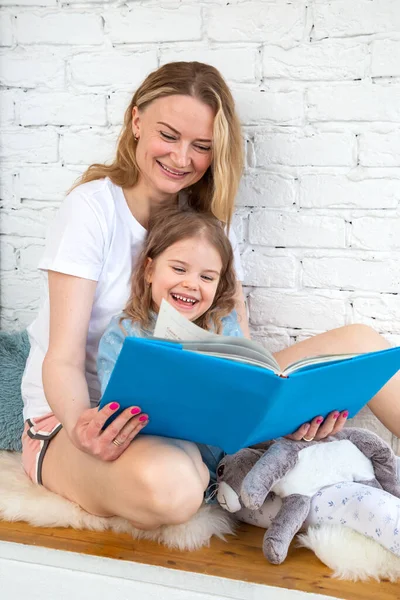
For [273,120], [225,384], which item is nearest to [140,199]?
[273,120]

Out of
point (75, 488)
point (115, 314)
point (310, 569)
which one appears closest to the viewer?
point (310, 569)

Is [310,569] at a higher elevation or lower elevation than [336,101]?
lower

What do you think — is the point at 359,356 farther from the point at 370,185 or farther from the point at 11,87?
the point at 11,87

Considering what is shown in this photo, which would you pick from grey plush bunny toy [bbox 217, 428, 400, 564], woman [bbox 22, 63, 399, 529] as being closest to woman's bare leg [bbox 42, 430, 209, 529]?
woman [bbox 22, 63, 399, 529]

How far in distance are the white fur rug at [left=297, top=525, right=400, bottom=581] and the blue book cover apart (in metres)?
0.24

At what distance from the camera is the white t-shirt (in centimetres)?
181

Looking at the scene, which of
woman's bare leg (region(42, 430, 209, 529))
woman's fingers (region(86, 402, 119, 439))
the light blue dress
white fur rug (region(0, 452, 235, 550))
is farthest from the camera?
the light blue dress

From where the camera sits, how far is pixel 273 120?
2.07 m

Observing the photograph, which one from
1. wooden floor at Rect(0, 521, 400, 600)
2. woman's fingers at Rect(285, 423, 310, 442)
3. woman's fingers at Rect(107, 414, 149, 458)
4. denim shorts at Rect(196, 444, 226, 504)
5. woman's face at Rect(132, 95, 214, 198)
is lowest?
wooden floor at Rect(0, 521, 400, 600)

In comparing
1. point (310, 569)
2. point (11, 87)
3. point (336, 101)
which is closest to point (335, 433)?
point (310, 569)

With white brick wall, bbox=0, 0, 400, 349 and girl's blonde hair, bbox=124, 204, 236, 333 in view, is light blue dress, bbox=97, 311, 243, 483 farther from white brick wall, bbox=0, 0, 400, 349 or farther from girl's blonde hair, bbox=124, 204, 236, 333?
white brick wall, bbox=0, 0, 400, 349

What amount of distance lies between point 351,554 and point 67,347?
0.77 metres

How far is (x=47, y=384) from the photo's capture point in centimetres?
169

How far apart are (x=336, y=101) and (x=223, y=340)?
0.97 metres
